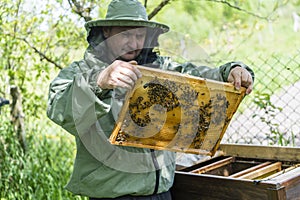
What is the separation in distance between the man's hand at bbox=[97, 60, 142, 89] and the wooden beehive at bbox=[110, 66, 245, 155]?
7 centimetres

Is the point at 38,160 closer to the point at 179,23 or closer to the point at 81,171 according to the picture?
the point at 81,171

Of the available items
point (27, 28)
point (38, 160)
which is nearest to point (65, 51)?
point (27, 28)

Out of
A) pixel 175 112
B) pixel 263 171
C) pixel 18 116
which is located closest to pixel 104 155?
pixel 175 112

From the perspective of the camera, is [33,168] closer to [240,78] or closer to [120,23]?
[120,23]

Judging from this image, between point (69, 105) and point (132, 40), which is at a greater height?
point (132, 40)

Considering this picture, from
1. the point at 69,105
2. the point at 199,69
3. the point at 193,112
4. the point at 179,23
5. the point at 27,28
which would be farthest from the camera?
the point at 179,23

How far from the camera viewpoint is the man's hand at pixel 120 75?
1606mm

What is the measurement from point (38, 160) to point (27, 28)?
1446mm

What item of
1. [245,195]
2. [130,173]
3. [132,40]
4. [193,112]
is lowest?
[245,195]

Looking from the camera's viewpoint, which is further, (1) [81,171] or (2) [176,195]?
(2) [176,195]

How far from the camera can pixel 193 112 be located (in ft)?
6.65

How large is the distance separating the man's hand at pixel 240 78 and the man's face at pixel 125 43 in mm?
510

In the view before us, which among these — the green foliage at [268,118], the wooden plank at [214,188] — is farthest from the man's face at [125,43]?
the green foliage at [268,118]

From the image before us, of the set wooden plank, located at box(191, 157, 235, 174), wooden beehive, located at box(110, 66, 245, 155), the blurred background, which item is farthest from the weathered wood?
wooden beehive, located at box(110, 66, 245, 155)
